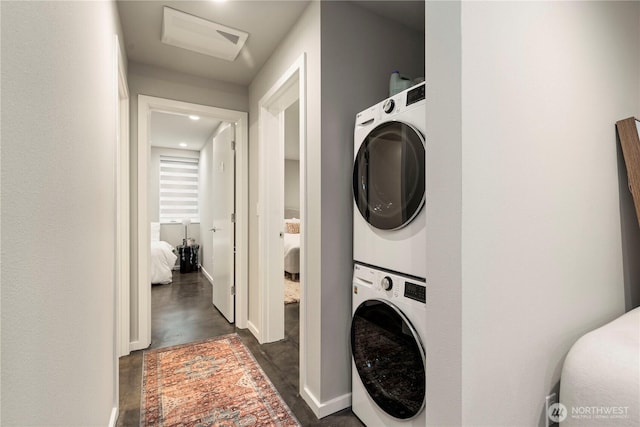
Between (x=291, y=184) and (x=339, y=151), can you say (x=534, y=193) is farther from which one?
(x=291, y=184)

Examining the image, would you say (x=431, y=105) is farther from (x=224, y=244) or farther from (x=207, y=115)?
(x=224, y=244)

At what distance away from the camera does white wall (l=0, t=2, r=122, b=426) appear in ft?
1.76

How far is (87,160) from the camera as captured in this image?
1.08 metres

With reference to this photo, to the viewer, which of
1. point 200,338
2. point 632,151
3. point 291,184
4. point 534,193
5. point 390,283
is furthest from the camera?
point 291,184

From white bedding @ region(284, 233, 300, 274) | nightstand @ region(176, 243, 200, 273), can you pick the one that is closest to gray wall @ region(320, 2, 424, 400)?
white bedding @ region(284, 233, 300, 274)

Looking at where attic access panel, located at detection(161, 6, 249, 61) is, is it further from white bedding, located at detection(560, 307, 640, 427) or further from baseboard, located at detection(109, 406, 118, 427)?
white bedding, located at detection(560, 307, 640, 427)

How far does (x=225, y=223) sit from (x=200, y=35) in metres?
1.76

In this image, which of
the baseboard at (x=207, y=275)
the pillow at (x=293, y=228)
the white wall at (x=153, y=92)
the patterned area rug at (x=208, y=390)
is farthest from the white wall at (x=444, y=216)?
the pillow at (x=293, y=228)

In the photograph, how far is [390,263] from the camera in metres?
1.46

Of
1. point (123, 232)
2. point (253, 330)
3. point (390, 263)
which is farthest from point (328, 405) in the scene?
point (123, 232)

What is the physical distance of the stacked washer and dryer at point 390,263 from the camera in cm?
131

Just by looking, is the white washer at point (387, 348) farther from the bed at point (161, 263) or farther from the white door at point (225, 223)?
the bed at point (161, 263)

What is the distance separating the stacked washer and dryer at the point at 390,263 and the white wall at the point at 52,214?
3.89 ft

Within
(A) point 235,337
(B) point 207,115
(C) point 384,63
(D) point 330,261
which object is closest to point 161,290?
(A) point 235,337
